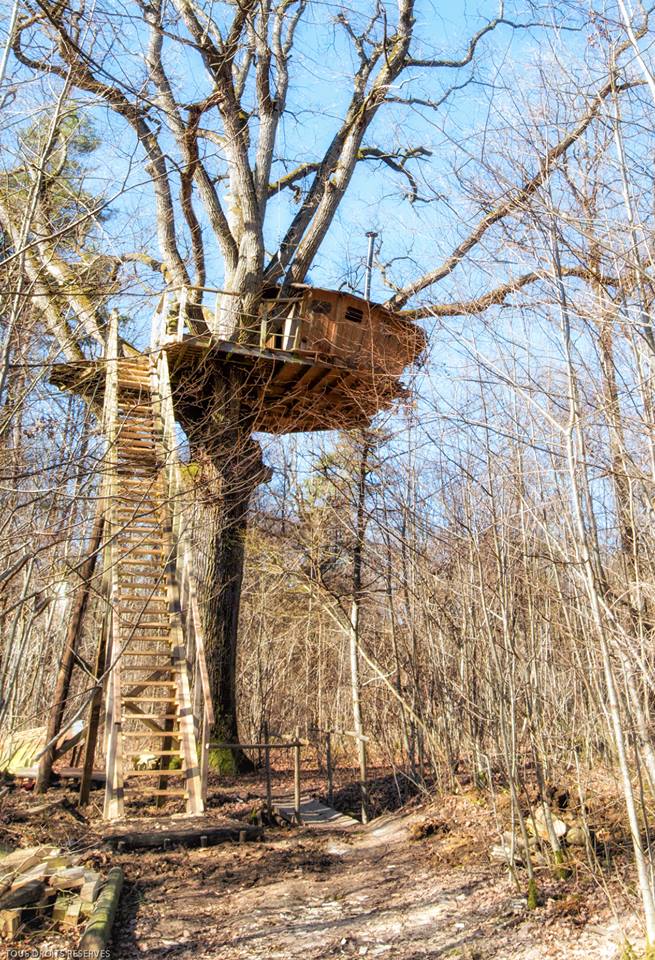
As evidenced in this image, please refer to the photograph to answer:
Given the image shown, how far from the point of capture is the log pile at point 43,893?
524cm

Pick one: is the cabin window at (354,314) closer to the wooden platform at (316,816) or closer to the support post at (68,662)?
the support post at (68,662)

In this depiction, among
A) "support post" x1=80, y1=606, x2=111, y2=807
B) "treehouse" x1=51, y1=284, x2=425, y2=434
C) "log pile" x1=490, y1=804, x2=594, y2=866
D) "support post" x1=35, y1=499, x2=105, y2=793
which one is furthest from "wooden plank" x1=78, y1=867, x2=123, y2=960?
"treehouse" x1=51, y1=284, x2=425, y2=434

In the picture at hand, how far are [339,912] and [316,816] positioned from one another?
14.7ft

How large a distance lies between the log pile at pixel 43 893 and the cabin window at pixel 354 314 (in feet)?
33.9

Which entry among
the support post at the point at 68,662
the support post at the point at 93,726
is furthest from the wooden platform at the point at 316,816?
the support post at the point at 68,662

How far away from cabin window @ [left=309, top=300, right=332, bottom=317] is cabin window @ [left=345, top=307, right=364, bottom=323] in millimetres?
358

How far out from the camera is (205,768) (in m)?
8.88

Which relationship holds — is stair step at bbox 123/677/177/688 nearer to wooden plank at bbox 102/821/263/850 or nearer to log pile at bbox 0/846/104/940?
wooden plank at bbox 102/821/263/850

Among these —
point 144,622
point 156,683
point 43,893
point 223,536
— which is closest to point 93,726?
point 156,683

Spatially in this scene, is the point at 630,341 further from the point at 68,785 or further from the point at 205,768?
the point at 68,785

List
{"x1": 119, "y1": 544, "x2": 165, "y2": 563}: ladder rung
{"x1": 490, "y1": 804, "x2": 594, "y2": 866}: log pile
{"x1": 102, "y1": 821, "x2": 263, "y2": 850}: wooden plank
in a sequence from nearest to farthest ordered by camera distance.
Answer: {"x1": 490, "y1": 804, "x2": 594, "y2": 866}: log pile → {"x1": 102, "y1": 821, "x2": 263, "y2": 850}: wooden plank → {"x1": 119, "y1": 544, "x2": 165, "y2": 563}: ladder rung

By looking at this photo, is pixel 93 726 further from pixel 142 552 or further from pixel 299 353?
pixel 299 353

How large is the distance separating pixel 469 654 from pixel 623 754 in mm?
3764

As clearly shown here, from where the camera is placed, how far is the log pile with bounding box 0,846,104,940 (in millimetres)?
5242
